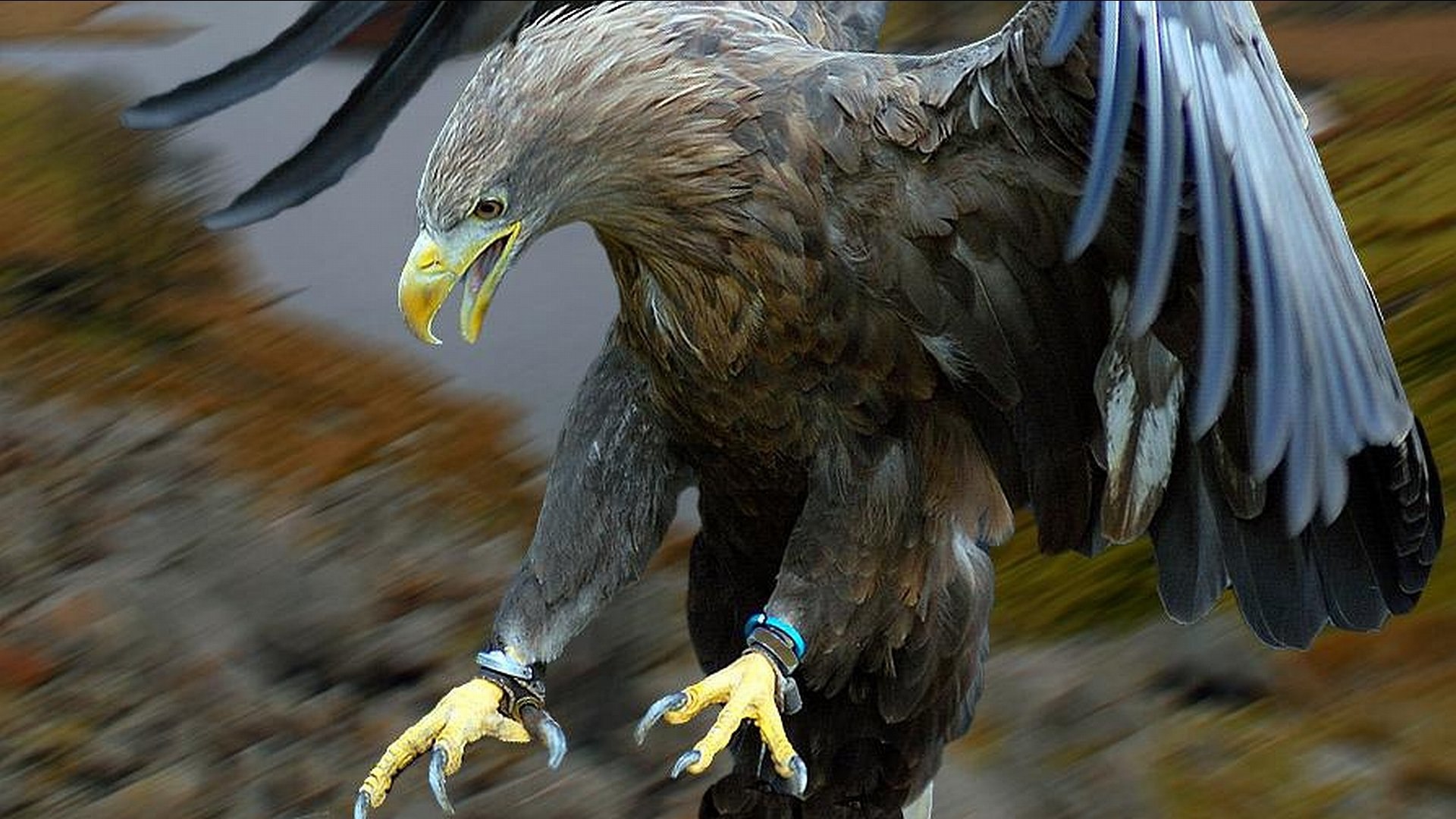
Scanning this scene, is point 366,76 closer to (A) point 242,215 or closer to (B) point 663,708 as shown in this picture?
(A) point 242,215

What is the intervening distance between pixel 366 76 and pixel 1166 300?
1388mm

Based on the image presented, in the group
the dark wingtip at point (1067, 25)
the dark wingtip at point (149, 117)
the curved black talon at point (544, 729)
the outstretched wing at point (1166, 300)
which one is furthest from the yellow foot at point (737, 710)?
the dark wingtip at point (149, 117)

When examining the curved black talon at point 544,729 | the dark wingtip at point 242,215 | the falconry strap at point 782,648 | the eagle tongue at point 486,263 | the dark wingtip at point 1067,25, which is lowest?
the curved black talon at point 544,729

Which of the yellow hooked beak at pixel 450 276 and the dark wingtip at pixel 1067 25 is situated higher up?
the dark wingtip at pixel 1067 25

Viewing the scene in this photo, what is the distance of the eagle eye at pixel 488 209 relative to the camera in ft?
7.77

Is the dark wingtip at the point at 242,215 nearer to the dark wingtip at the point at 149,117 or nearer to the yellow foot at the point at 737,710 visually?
the dark wingtip at the point at 149,117

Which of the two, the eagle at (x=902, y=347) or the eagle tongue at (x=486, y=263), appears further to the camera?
the eagle tongue at (x=486, y=263)

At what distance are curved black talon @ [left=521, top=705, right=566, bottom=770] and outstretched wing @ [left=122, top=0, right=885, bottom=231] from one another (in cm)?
85

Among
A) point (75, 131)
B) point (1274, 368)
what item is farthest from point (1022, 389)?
point (75, 131)

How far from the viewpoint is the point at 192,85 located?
10.5 feet

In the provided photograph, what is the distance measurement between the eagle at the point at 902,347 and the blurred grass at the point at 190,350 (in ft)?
4.23

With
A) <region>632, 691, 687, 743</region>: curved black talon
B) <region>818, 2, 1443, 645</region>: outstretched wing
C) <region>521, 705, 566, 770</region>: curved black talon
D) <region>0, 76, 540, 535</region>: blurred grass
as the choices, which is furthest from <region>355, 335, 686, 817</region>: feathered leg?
<region>0, 76, 540, 535</region>: blurred grass

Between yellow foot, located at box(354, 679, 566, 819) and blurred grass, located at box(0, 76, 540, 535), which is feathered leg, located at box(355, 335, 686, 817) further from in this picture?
blurred grass, located at box(0, 76, 540, 535)

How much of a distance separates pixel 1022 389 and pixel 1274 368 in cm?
51
